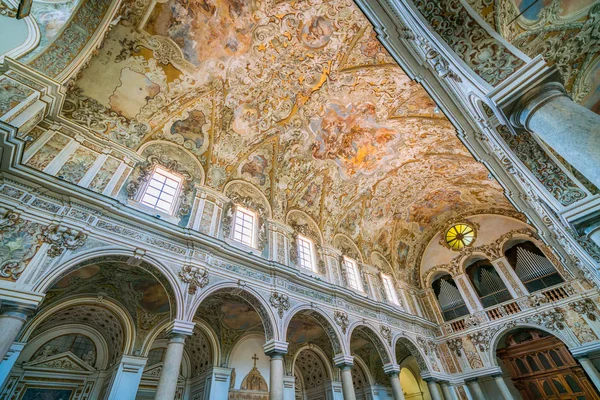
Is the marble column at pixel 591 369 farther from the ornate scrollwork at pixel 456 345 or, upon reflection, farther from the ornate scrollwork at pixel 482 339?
the ornate scrollwork at pixel 456 345

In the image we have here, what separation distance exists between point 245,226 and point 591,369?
14484 millimetres

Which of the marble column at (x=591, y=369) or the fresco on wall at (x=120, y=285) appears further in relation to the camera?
the marble column at (x=591, y=369)

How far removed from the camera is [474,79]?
375cm

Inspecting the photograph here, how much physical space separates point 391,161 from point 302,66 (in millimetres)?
6315

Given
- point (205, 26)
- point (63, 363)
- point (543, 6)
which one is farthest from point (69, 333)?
point (543, 6)

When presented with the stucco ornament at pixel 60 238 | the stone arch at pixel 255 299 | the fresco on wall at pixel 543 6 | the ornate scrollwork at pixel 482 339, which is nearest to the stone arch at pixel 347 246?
the stone arch at pixel 255 299

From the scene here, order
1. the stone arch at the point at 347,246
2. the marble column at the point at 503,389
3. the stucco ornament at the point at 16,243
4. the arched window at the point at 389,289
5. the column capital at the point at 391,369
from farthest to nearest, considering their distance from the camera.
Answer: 1. the arched window at the point at 389,289
2. the stone arch at the point at 347,246
3. the marble column at the point at 503,389
4. the column capital at the point at 391,369
5. the stucco ornament at the point at 16,243

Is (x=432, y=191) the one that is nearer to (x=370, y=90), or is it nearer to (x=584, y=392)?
(x=370, y=90)

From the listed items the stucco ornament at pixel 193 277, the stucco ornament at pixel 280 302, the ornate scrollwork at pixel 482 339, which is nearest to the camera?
the stucco ornament at pixel 193 277

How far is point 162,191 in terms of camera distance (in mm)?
8523

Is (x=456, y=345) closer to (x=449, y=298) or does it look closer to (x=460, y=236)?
(x=449, y=298)

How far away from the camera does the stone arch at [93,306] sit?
744 cm

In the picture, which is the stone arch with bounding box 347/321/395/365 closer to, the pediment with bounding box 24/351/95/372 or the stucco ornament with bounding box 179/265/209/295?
the stucco ornament with bounding box 179/265/209/295

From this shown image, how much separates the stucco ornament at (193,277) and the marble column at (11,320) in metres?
2.78
